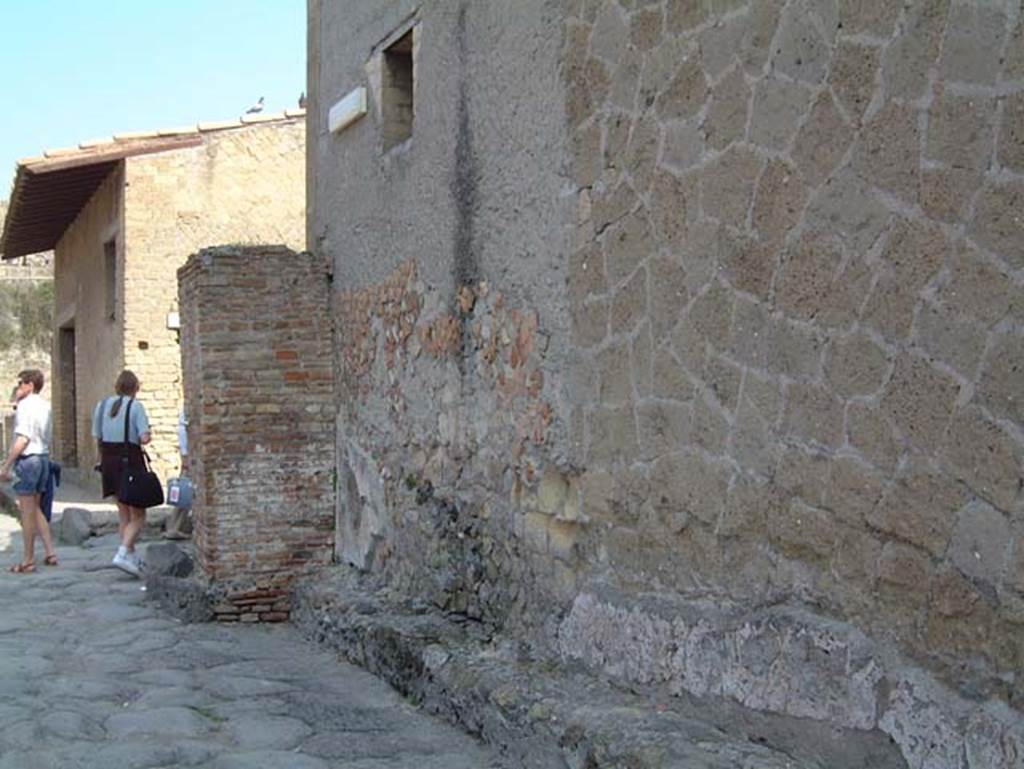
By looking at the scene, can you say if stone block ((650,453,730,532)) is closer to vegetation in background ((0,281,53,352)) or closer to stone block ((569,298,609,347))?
stone block ((569,298,609,347))

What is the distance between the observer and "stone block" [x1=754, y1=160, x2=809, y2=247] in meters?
3.38

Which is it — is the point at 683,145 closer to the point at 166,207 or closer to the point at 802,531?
the point at 802,531

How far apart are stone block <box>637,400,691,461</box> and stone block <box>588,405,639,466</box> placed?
0.06 metres

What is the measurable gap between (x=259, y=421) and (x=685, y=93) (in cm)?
399

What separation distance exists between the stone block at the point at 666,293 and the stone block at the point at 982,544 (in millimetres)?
1257

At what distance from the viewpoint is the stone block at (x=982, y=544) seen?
2.73m

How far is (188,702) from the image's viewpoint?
5.30 m

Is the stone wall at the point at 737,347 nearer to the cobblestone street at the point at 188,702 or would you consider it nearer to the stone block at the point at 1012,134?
the stone block at the point at 1012,134

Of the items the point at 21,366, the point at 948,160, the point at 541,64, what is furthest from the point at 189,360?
the point at 21,366

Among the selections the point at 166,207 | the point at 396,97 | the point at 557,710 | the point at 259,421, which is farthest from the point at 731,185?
the point at 166,207

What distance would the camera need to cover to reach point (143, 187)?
1249 cm

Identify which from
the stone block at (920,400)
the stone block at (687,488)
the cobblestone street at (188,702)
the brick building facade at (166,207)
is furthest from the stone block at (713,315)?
the brick building facade at (166,207)

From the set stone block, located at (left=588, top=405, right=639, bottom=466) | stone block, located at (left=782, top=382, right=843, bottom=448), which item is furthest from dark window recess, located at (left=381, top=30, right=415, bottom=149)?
stone block, located at (left=782, top=382, right=843, bottom=448)

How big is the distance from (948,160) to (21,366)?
2587 cm
